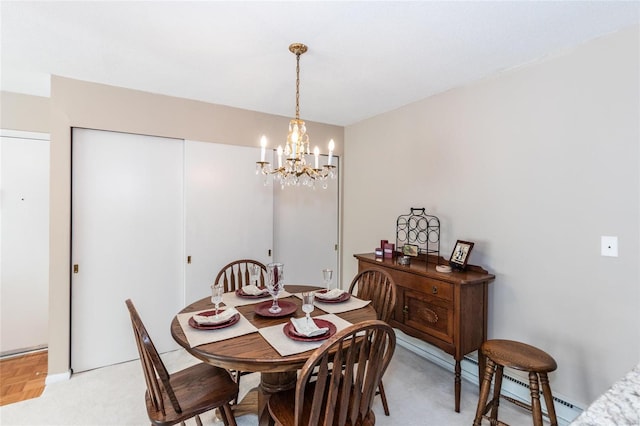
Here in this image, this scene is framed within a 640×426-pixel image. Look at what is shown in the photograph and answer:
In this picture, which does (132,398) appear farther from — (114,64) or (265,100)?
(265,100)

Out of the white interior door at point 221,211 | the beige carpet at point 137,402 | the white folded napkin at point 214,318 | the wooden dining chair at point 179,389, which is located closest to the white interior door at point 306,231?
the white interior door at point 221,211

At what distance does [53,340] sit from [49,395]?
0.40 meters

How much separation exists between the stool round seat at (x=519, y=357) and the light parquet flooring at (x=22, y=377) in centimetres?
317

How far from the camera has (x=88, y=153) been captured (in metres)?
2.56

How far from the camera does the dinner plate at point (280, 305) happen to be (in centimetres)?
176

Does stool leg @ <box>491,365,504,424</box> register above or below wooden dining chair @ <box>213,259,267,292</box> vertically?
below

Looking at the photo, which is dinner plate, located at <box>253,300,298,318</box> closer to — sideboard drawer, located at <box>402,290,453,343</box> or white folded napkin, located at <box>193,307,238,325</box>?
white folded napkin, located at <box>193,307,238,325</box>

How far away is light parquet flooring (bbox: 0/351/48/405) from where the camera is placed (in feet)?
7.35

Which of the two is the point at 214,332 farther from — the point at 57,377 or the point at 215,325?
the point at 57,377

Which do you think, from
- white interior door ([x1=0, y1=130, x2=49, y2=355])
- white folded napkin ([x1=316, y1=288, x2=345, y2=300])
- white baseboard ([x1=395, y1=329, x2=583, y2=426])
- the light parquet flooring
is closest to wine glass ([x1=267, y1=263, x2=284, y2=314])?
white folded napkin ([x1=316, y1=288, x2=345, y2=300])

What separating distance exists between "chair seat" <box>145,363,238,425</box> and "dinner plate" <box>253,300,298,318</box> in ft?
1.23

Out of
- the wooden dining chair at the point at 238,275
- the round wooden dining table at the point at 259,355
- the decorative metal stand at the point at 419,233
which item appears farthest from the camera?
the decorative metal stand at the point at 419,233

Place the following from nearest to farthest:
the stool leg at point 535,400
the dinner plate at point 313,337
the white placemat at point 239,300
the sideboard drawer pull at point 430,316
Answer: the dinner plate at point 313,337, the stool leg at point 535,400, the white placemat at point 239,300, the sideboard drawer pull at point 430,316

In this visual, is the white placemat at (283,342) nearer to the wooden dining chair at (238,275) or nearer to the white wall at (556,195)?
the wooden dining chair at (238,275)
